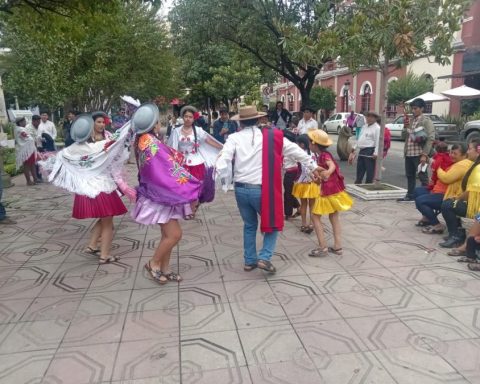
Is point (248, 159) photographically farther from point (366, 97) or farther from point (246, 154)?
point (366, 97)

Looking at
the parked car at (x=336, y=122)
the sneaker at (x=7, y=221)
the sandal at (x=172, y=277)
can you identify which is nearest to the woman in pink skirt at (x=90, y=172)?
the sandal at (x=172, y=277)

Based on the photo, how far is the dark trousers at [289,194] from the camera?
6238 mm

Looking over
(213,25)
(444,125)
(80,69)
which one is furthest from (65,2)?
(444,125)

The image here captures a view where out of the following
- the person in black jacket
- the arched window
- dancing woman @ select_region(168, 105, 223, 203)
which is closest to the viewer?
dancing woman @ select_region(168, 105, 223, 203)

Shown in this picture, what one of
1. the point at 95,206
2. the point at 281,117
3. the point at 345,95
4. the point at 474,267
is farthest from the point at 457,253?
the point at 345,95

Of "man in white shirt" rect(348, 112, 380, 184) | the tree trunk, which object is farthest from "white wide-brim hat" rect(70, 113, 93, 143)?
the tree trunk

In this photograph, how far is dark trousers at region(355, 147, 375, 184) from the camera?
826cm

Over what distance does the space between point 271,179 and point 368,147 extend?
186 inches

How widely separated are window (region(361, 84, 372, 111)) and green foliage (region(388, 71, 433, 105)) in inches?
258

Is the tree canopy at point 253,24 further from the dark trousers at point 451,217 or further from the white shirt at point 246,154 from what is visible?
the white shirt at point 246,154

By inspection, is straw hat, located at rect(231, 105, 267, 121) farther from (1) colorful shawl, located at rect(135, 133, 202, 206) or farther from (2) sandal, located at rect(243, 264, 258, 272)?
(2) sandal, located at rect(243, 264, 258, 272)

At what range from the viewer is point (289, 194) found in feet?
20.8

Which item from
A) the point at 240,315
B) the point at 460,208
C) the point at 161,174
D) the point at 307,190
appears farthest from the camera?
the point at 307,190

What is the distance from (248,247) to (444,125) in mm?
17260
